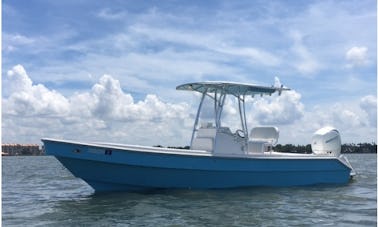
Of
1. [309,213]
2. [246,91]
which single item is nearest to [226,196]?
[309,213]

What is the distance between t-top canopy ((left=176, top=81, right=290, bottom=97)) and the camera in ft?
60.2

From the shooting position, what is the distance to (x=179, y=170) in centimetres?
1688

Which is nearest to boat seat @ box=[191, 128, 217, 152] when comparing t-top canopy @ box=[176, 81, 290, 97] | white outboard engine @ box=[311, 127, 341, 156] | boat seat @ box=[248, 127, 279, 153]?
t-top canopy @ box=[176, 81, 290, 97]

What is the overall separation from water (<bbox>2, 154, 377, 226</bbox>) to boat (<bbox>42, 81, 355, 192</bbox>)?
18.1 inches

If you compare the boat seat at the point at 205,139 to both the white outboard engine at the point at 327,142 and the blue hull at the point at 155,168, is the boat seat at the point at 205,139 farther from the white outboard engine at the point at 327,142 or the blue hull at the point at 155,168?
the white outboard engine at the point at 327,142

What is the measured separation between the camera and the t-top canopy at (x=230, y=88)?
1834 cm

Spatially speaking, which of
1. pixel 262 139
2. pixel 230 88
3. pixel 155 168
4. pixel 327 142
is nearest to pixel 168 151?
pixel 155 168

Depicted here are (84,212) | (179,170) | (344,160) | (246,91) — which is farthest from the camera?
(344,160)

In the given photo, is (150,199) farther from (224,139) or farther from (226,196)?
(224,139)

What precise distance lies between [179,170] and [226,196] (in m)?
1.98

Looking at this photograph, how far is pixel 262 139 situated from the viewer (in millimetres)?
21453

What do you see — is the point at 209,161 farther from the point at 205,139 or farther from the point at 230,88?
the point at 230,88

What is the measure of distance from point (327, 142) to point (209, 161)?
8075 millimetres

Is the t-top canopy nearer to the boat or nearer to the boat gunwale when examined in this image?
the boat
